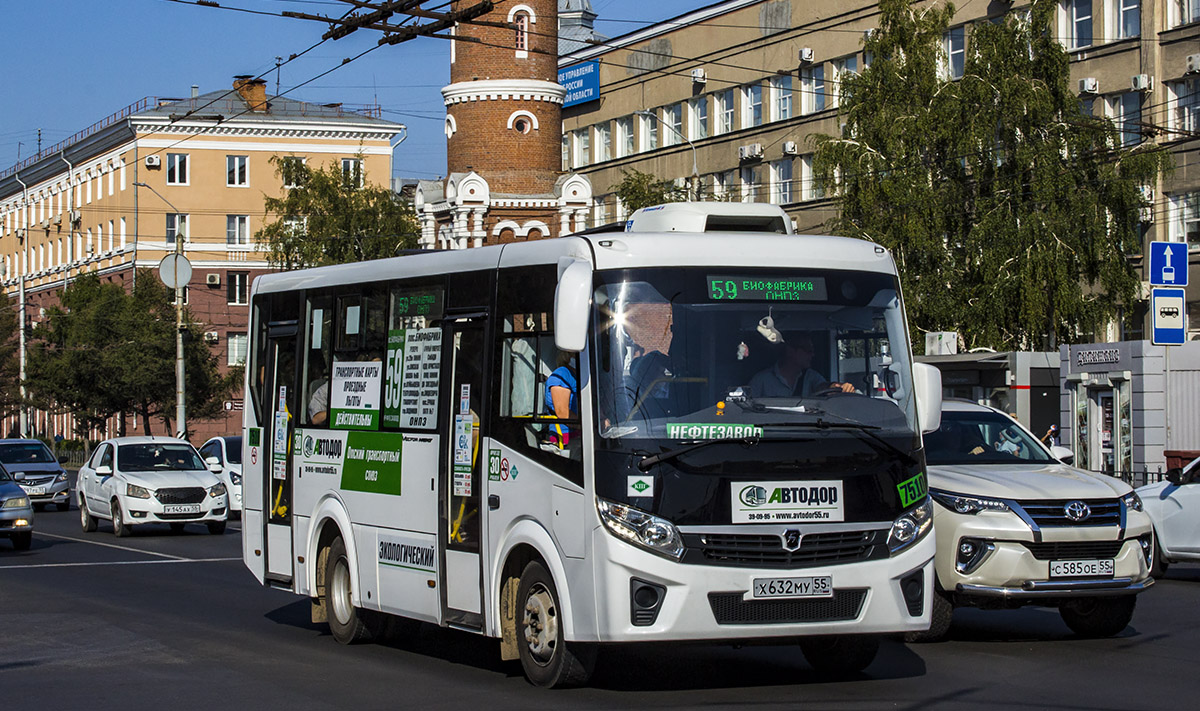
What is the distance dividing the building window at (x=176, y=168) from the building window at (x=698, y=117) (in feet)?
120

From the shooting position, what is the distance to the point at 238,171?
88750 millimetres

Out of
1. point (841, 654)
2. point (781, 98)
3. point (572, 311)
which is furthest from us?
point (781, 98)

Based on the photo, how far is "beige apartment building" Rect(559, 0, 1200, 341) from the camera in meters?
42.8

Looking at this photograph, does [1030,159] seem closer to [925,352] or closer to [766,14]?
[925,352]

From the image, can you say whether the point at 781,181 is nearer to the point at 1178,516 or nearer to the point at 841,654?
the point at 1178,516

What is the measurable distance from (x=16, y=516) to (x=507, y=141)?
31421mm

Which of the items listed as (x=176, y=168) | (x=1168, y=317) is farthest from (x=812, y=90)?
(x=176, y=168)

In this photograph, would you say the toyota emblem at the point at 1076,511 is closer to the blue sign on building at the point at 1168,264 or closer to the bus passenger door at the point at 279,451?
the bus passenger door at the point at 279,451

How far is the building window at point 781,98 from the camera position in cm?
5606

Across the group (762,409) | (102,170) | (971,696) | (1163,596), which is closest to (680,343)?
(762,409)

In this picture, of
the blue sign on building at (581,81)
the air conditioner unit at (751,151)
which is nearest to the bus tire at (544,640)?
the air conditioner unit at (751,151)

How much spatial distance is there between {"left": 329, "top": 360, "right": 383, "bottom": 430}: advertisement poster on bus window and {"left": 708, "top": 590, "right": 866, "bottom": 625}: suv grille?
12.3 ft

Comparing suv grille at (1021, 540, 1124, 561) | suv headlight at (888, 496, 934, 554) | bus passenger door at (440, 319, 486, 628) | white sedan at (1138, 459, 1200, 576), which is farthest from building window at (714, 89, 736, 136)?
suv headlight at (888, 496, 934, 554)

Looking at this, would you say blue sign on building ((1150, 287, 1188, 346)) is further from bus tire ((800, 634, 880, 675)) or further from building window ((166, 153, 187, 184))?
building window ((166, 153, 187, 184))
